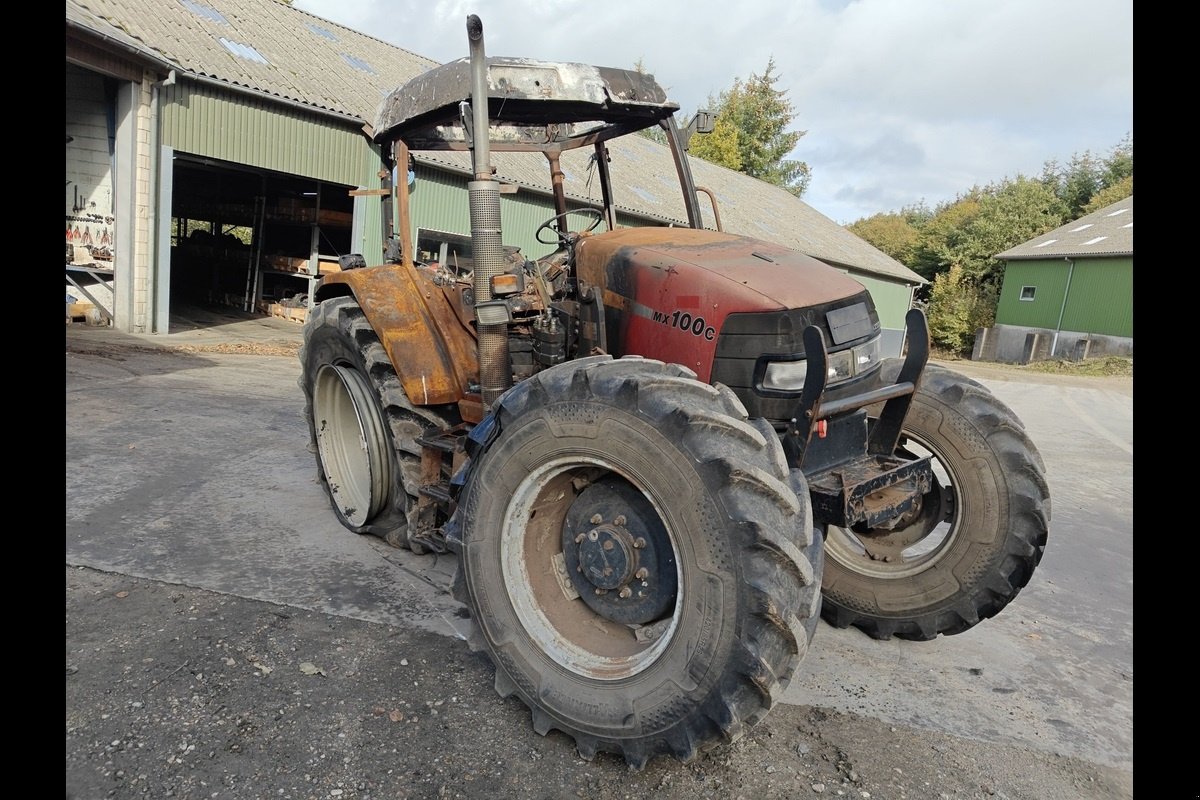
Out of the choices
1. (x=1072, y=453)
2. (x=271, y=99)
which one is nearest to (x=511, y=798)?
(x=1072, y=453)

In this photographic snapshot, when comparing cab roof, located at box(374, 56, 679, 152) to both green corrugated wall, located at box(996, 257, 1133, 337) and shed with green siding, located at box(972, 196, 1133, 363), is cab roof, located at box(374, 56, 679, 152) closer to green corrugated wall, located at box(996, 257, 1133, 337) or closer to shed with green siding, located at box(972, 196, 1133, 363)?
green corrugated wall, located at box(996, 257, 1133, 337)

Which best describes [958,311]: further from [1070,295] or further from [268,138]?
[268,138]

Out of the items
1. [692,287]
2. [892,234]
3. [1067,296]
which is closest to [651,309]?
[692,287]

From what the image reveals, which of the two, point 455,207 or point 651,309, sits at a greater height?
point 455,207

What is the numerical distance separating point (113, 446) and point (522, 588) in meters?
4.60

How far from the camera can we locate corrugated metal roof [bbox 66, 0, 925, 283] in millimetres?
11845

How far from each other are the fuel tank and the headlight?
121mm

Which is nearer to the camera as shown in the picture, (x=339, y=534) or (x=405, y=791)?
(x=405, y=791)

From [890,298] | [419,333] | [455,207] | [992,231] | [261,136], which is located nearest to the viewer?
[419,333]

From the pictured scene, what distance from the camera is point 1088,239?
28.7 metres

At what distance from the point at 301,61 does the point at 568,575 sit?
1550cm

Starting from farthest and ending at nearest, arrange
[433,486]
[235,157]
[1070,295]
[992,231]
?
[992,231]
[1070,295]
[235,157]
[433,486]
